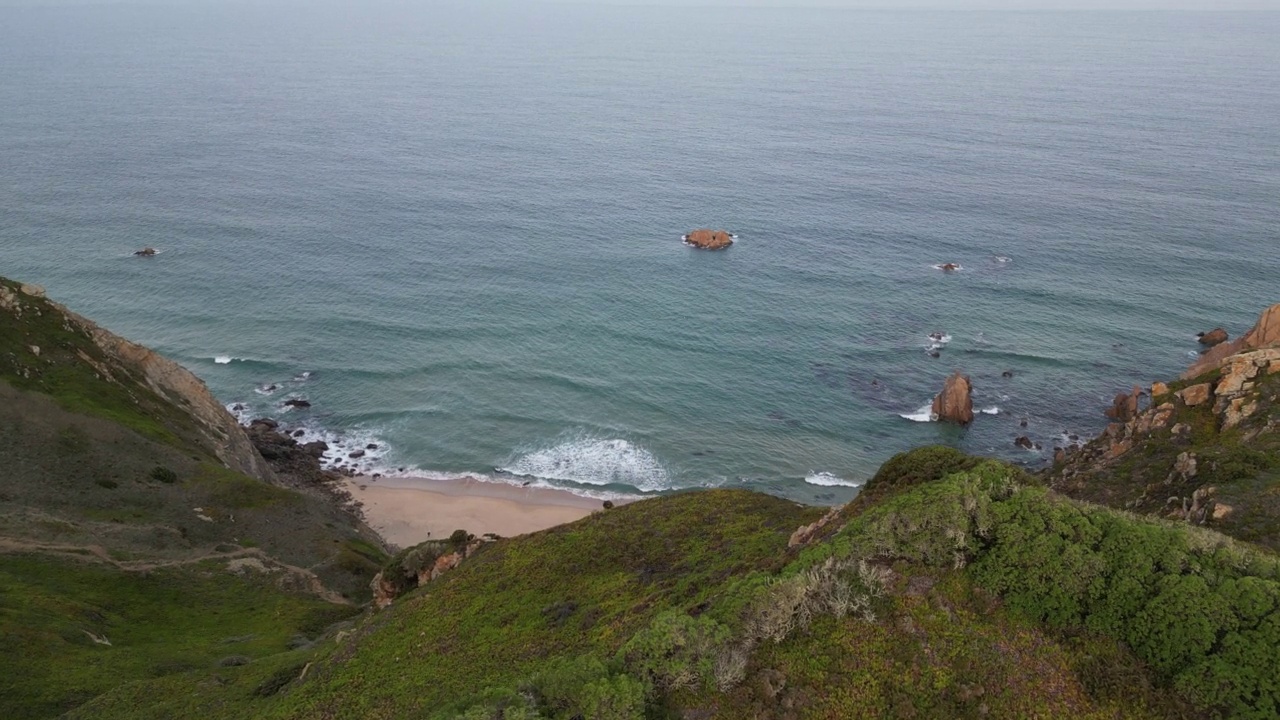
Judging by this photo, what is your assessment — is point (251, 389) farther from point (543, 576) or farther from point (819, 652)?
point (819, 652)

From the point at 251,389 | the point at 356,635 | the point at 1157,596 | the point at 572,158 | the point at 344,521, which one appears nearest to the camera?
the point at 1157,596

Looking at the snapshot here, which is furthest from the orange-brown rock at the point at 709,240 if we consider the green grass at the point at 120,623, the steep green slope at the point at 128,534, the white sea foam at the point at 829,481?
the green grass at the point at 120,623

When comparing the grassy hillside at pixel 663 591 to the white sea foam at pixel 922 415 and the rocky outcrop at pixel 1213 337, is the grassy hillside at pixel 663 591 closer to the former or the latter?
the white sea foam at pixel 922 415

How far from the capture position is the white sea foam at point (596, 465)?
82125mm

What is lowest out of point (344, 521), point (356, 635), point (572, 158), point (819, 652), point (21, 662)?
→ point (344, 521)

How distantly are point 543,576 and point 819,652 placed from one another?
18684mm

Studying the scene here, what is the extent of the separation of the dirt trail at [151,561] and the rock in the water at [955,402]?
2395 inches

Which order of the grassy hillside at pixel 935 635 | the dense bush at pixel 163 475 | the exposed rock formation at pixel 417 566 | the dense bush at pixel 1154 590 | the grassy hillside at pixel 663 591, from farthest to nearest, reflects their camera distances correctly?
the dense bush at pixel 163 475 < the exposed rock formation at pixel 417 566 < the grassy hillside at pixel 663 591 < the grassy hillside at pixel 935 635 < the dense bush at pixel 1154 590

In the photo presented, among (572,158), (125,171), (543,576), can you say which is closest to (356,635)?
(543,576)

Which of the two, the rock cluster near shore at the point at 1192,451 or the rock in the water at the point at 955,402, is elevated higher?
the rock cluster near shore at the point at 1192,451

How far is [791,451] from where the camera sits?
8394cm

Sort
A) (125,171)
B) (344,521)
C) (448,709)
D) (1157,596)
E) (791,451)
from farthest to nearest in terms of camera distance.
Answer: (125,171) → (791,451) → (344,521) → (448,709) → (1157,596)

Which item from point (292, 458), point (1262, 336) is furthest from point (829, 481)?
point (292, 458)

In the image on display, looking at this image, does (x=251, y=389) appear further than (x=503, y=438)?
Yes
